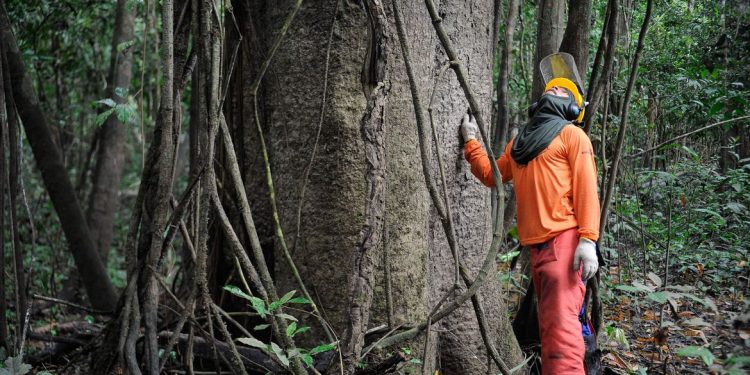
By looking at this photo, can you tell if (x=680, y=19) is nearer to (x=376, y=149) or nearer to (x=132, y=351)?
(x=376, y=149)

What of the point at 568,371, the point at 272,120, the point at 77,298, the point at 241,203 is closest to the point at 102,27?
the point at 77,298

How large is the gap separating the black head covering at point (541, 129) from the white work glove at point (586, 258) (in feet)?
1.83

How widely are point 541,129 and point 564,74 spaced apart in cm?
61

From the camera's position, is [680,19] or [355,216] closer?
[355,216]

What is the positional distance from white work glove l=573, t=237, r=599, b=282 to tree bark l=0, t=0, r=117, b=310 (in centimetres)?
409

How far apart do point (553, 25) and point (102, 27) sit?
7.08 metres

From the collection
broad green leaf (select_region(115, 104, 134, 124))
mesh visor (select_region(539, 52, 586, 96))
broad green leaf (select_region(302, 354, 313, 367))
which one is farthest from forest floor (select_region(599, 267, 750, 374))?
broad green leaf (select_region(115, 104, 134, 124))

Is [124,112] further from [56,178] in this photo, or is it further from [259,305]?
[56,178]

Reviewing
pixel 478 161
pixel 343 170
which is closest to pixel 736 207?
pixel 478 161

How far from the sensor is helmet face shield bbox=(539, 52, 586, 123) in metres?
3.97

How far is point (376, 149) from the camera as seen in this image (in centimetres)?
279

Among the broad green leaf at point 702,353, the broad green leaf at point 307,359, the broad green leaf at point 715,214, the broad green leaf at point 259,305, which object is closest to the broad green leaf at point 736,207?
the broad green leaf at point 715,214

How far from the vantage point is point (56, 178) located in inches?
229

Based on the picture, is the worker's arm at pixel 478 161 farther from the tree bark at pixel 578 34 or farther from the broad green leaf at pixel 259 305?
the broad green leaf at pixel 259 305
